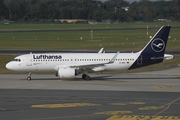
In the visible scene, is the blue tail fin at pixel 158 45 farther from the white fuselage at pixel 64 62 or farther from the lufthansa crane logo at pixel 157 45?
the white fuselage at pixel 64 62

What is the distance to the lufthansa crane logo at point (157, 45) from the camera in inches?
2067

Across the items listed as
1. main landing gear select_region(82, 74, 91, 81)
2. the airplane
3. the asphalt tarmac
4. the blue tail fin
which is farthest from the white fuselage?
the blue tail fin

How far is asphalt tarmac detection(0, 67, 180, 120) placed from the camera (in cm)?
3130

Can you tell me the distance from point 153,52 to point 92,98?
16.0 meters

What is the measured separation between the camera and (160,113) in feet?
104

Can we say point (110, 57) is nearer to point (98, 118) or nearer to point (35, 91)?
point (35, 91)

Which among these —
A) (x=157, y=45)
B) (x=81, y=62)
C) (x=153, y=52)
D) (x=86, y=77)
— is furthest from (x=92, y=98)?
(x=157, y=45)

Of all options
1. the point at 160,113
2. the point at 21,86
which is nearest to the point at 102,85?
the point at 21,86

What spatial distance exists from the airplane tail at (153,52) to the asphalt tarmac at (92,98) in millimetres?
1942

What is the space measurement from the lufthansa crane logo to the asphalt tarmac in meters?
3.25

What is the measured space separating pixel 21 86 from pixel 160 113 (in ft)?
60.3

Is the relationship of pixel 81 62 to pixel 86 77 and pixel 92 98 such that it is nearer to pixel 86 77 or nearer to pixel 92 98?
pixel 86 77

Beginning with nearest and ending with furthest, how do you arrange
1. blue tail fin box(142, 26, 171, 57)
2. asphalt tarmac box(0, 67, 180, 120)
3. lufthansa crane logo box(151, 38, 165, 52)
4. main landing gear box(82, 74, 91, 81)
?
asphalt tarmac box(0, 67, 180, 120) < main landing gear box(82, 74, 91, 81) < blue tail fin box(142, 26, 171, 57) < lufthansa crane logo box(151, 38, 165, 52)

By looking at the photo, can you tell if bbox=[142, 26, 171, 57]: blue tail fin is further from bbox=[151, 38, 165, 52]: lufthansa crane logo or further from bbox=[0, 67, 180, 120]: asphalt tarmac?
bbox=[0, 67, 180, 120]: asphalt tarmac
